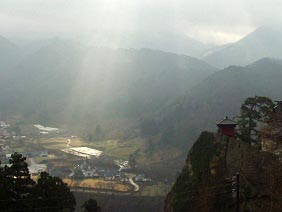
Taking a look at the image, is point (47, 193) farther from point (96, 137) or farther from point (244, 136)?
point (96, 137)

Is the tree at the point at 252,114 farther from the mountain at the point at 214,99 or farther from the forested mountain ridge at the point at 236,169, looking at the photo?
the mountain at the point at 214,99

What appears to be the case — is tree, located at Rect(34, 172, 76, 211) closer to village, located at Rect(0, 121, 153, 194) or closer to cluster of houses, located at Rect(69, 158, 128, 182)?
village, located at Rect(0, 121, 153, 194)

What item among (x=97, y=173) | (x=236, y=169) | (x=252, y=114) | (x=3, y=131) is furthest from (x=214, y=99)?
(x=236, y=169)

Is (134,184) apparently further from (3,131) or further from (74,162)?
(3,131)

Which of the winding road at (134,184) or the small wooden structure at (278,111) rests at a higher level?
the small wooden structure at (278,111)

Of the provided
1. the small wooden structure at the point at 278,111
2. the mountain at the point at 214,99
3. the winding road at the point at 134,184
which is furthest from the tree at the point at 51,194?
the mountain at the point at 214,99

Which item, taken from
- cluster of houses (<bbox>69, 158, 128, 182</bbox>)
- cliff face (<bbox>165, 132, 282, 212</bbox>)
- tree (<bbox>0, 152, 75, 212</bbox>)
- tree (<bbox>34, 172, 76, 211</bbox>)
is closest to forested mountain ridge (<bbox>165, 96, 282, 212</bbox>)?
cliff face (<bbox>165, 132, 282, 212</bbox>)

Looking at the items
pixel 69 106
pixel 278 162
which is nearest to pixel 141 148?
pixel 69 106
